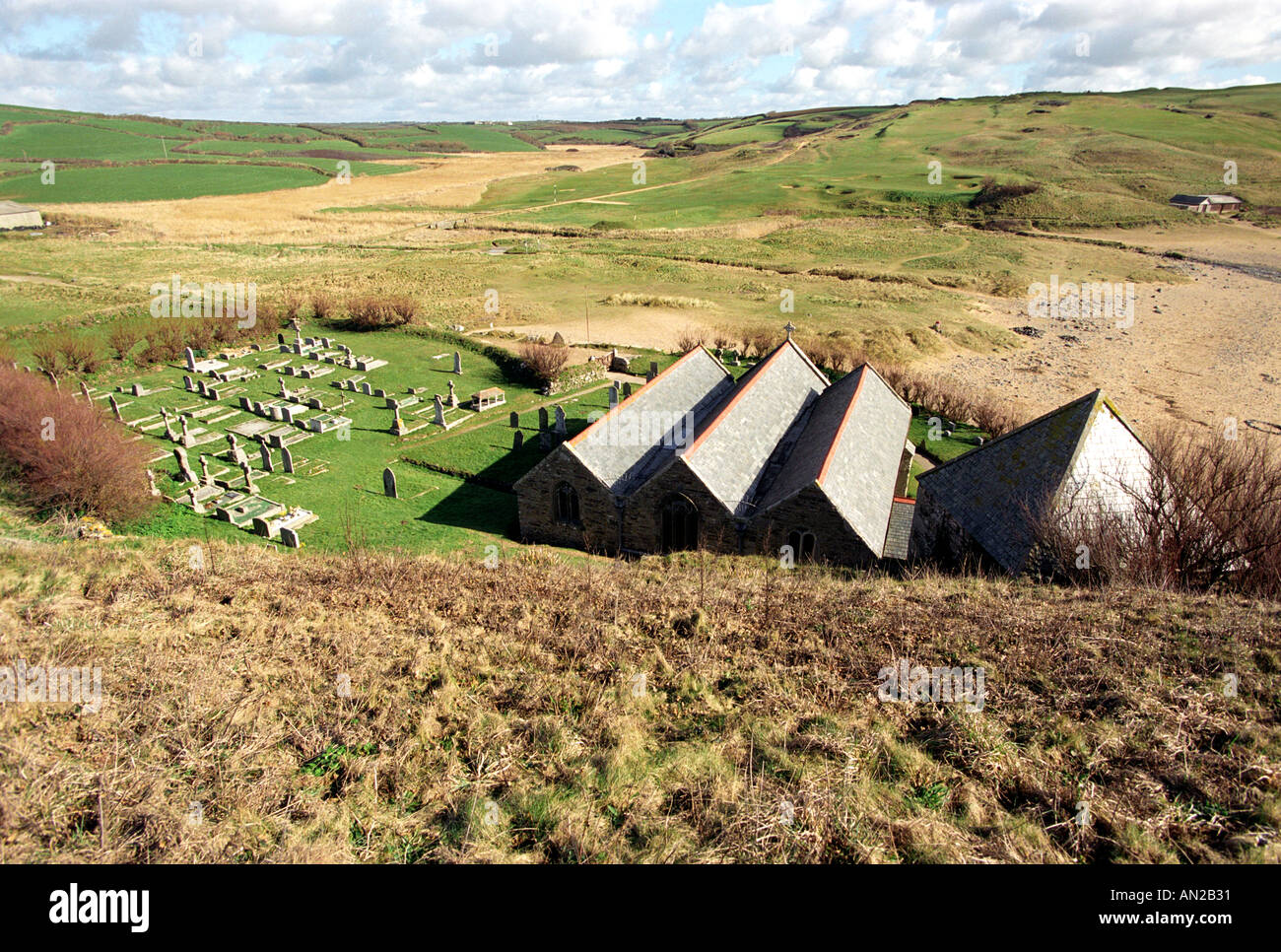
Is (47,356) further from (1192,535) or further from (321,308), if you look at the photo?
(1192,535)

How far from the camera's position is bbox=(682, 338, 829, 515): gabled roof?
24328 mm

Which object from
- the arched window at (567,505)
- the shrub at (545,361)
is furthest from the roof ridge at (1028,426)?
the shrub at (545,361)

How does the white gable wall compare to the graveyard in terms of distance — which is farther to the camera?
the graveyard

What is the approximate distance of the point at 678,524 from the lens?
24.6m

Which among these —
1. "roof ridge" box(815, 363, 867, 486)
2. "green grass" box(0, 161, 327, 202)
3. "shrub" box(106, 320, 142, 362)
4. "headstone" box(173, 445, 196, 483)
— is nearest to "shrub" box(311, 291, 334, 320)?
"shrub" box(106, 320, 142, 362)

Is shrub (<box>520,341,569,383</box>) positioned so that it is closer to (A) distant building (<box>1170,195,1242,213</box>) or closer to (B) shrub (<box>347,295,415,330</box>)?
(B) shrub (<box>347,295,415,330</box>)

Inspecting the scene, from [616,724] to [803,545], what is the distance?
43.7 feet

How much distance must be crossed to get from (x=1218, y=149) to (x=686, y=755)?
17615cm

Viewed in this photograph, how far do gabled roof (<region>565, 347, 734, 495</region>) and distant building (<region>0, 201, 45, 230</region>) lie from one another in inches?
4827

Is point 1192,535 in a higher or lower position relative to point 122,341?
lower

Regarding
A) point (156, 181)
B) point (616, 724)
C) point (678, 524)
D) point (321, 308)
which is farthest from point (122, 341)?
point (156, 181)

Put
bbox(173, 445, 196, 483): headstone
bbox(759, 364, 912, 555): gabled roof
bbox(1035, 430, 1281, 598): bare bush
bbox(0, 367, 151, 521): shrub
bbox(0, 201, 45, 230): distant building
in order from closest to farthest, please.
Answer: bbox(1035, 430, 1281, 598): bare bush → bbox(759, 364, 912, 555): gabled roof → bbox(0, 367, 151, 521): shrub → bbox(173, 445, 196, 483): headstone → bbox(0, 201, 45, 230): distant building
